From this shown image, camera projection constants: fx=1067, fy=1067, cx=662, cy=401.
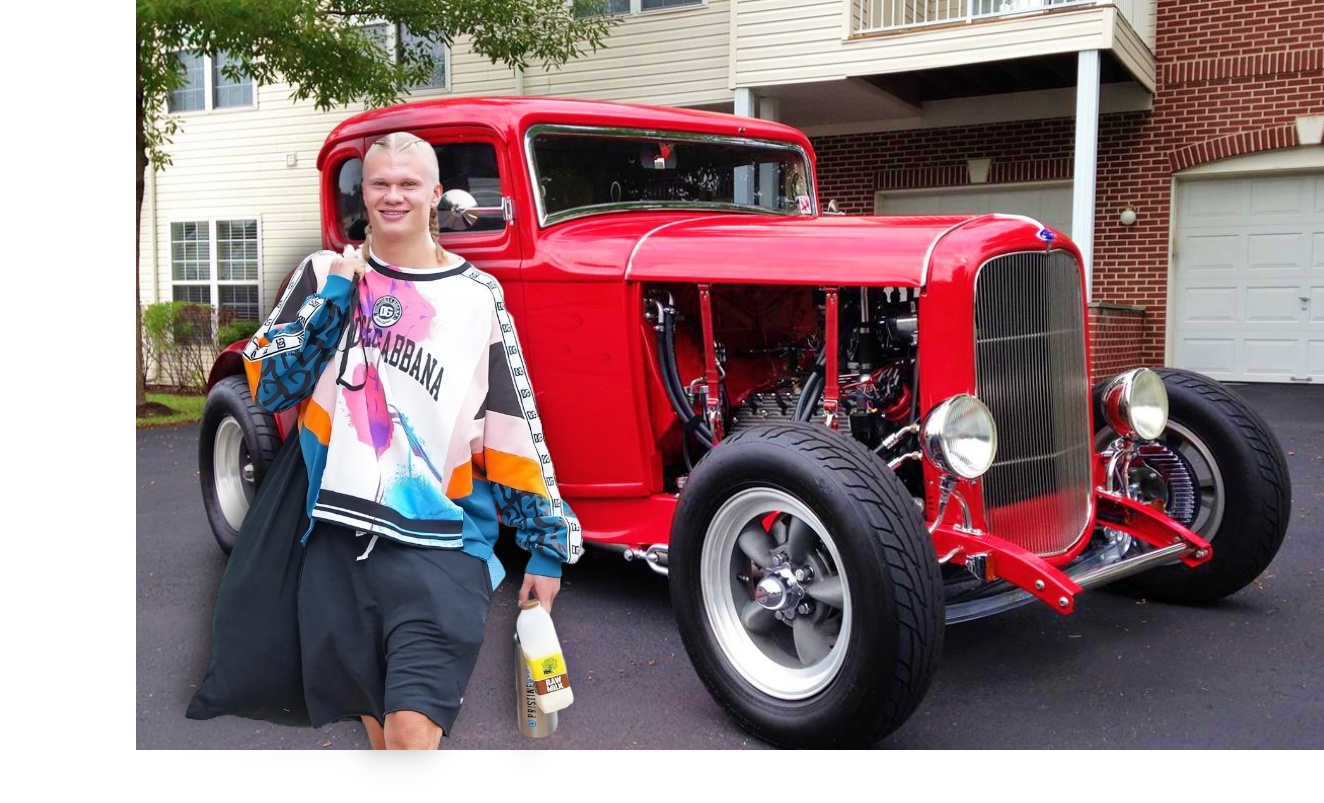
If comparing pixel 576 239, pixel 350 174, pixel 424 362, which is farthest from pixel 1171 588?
pixel 350 174

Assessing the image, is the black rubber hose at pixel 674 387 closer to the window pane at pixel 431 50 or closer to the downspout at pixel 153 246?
the downspout at pixel 153 246

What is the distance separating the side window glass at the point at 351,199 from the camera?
378cm

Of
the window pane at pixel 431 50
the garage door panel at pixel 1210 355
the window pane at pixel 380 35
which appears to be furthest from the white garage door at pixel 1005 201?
the window pane at pixel 380 35

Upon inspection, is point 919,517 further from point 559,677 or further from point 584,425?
point 584,425

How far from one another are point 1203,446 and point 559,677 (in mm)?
2554

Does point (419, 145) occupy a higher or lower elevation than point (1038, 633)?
higher

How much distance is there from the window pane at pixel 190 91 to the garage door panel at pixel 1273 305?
7902 mm

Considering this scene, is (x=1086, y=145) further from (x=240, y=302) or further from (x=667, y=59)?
(x=240, y=302)

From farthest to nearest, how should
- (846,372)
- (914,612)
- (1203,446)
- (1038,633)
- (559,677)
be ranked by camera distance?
1. (1203,446)
2. (1038,633)
3. (846,372)
4. (914,612)
5. (559,677)

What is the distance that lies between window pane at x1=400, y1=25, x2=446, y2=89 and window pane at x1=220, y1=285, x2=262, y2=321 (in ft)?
8.34

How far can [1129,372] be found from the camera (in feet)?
11.4

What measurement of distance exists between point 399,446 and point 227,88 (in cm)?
298

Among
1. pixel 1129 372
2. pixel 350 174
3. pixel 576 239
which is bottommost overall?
pixel 1129 372

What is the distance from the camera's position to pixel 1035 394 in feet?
10.3
